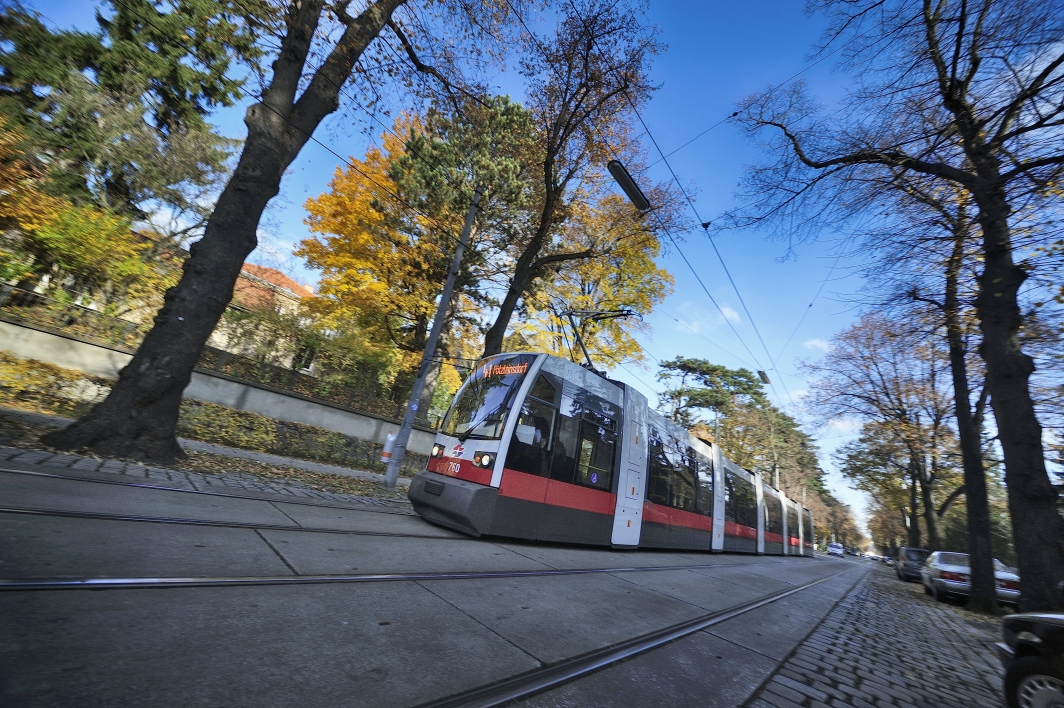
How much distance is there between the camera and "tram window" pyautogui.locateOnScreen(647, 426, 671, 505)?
9.27m

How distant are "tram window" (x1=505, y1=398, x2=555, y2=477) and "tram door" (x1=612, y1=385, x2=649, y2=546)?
2141 millimetres

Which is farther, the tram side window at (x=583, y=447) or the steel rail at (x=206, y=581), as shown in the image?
the tram side window at (x=583, y=447)

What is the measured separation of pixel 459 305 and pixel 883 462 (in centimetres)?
2541

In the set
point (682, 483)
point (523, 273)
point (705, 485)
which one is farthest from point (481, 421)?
point (705, 485)

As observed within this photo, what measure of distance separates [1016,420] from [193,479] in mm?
12139

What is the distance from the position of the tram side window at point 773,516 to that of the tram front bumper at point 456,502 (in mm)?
17483

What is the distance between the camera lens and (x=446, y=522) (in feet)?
20.5

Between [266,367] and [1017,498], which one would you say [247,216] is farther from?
[1017,498]

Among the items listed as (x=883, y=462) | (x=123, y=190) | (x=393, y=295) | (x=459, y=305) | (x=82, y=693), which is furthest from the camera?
(x=883, y=462)

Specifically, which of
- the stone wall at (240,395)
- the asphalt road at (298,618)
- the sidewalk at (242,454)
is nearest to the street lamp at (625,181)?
the asphalt road at (298,618)

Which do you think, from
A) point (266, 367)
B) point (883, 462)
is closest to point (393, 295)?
point (266, 367)

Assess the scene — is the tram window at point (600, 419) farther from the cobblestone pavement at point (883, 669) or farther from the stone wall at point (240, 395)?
the stone wall at point (240, 395)

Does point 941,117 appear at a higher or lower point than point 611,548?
higher

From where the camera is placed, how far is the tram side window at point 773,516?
19.0 meters
